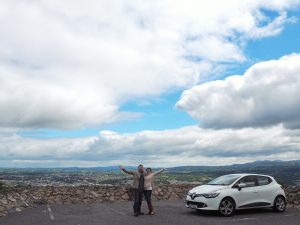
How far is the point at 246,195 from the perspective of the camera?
1485cm

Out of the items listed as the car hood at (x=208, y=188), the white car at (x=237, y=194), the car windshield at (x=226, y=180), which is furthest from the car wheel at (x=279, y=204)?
the car hood at (x=208, y=188)

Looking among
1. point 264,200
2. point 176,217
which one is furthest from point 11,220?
point 264,200

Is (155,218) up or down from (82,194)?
down

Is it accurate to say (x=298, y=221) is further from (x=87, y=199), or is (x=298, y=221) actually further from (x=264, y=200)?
(x=87, y=199)

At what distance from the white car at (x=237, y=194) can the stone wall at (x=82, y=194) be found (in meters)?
3.66

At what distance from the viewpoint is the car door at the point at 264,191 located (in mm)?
15188

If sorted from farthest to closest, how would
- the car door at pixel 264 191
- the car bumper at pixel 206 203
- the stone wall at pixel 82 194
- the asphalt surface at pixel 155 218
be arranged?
the stone wall at pixel 82 194, the car door at pixel 264 191, the car bumper at pixel 206 203, the asphalt surface at pixel 155 218

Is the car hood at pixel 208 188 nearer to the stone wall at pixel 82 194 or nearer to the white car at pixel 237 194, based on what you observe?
the white car at pixel 237 194

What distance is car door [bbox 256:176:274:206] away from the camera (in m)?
15.2

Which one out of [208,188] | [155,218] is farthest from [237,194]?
[155,218]

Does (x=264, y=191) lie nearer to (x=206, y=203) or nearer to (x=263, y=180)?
(x=263, y=180)

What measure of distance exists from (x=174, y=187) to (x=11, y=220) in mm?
11580

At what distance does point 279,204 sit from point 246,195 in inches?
71.3

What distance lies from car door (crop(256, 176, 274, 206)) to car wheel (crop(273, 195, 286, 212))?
0.26m
